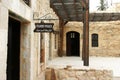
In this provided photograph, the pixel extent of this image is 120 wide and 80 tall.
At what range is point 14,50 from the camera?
19.1ft

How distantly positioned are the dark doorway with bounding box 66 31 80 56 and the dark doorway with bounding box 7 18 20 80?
52.9 ft

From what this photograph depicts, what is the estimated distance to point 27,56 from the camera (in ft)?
19.5

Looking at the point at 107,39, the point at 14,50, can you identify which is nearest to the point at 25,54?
the point at 14,50

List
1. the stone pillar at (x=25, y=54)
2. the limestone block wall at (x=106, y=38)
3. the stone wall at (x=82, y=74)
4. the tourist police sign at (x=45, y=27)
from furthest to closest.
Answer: the limestone block wall at (x=106, y=38) → the stone wall at (x=82, y=74) → the stone pillar at (x=25, y=54) → the tourist police sign at (x=45, y=27)

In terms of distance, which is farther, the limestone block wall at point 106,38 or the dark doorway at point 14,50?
the limestone block wall at point 106,38

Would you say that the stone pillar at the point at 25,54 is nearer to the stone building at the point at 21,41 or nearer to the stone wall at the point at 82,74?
the stone building at the point at 21,41

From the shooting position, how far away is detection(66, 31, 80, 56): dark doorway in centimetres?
2222

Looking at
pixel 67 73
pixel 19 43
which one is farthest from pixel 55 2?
pixel 19 43

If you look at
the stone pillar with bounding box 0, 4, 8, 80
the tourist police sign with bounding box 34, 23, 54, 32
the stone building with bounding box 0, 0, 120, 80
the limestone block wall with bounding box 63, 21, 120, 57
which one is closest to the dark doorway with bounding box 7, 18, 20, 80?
the stone building with bounding box 0, 0, 120, 80

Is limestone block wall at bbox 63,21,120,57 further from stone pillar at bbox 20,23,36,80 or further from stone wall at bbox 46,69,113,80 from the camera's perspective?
stone pillar at bbox 20,23,36,80

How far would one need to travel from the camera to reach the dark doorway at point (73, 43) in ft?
72.9

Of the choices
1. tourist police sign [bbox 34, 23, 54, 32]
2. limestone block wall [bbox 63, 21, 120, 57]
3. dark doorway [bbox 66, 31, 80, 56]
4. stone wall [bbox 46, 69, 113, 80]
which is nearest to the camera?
tourist police sign [bbox 34, 23, 54, 32]

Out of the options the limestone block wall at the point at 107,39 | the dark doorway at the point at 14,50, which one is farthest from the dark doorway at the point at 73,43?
the dark doorway at the point at 14,50

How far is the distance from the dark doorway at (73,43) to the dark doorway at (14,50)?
1611cm
